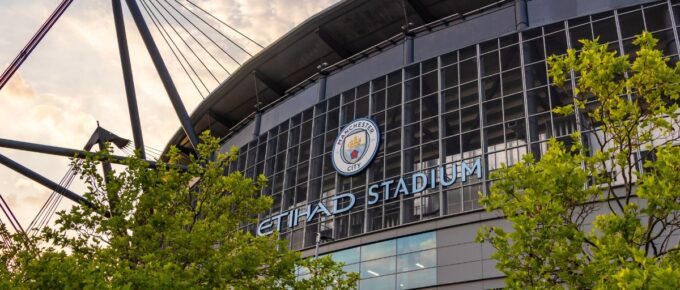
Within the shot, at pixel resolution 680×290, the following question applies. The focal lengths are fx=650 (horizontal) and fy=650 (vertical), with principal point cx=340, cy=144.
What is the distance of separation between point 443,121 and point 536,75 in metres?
6.63

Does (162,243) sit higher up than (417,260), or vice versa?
(417,260)

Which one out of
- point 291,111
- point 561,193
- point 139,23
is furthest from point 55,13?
point 561,193

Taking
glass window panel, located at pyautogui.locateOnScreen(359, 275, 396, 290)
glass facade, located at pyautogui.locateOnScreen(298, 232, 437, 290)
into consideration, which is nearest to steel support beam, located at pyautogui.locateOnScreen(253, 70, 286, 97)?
glass facade, located at pyautogui.locateOnScreen(298, 232, 437, 290)

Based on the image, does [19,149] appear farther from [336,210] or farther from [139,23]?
[336,210]

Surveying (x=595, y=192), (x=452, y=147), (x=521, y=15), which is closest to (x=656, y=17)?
(x=521, y=15)

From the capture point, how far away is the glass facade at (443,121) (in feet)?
130

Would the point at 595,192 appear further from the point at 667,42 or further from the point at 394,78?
the point at 394,78

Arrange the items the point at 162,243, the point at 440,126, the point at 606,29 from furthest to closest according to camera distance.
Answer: the point at 440,126 → the point at 606,29 → the point at 162,243

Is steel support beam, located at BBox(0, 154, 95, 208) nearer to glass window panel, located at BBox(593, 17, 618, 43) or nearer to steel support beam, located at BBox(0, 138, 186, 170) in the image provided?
steel support beam, located at BBox(0, 138, 186, 170)

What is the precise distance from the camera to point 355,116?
49906 millimetres

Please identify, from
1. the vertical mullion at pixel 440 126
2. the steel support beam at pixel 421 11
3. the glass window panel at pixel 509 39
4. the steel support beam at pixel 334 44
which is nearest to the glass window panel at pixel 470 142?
the vertical mullion at pixel 440 126

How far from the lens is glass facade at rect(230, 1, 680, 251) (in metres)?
39.8

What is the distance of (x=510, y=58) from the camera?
43.8 meters

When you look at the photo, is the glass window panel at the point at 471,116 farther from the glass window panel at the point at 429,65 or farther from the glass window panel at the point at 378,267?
the glass window panel at the point at 378,267
